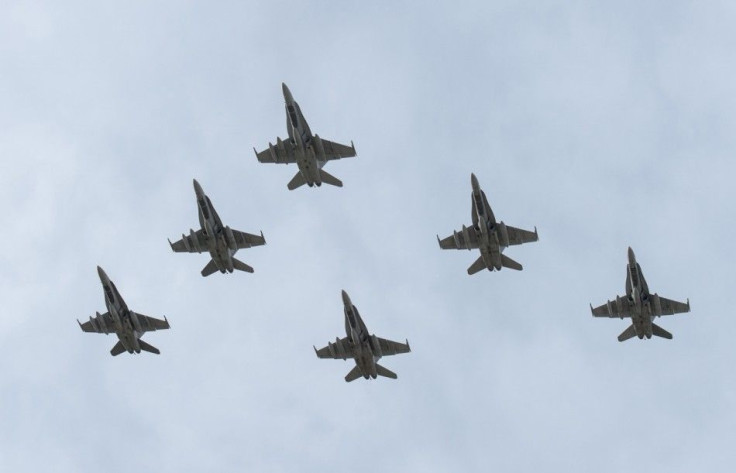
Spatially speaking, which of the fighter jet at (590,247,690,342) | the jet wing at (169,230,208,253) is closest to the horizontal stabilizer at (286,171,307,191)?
the jet wing at (169,230,208,253)

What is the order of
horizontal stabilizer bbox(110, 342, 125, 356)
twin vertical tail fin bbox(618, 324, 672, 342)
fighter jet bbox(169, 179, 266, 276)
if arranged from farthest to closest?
1. horizontal stabilizer bbox(110, 342, 125, 356)
2. twin vertical tail fin bbox(618, 324, 672, 342)
3. fighter jet bbox(169, 179, 266, 276)

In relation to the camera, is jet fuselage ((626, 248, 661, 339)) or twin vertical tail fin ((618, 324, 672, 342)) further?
twin vertical tail fin ((618, 324, 672, 342))

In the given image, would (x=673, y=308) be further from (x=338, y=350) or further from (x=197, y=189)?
(x=197, y=189)

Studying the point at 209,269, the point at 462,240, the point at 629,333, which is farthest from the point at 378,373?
the point at 629,333

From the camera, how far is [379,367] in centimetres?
10638

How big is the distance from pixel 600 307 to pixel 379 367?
19224 millimetres

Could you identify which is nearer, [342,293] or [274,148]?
[342,293]

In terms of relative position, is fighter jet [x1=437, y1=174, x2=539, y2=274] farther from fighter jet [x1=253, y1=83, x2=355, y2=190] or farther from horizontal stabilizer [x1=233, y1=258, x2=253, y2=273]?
horizontal stabilizer [x1=233, y1=258, x2=253, y2=273]

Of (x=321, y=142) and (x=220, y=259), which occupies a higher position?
(x=321, y=142)

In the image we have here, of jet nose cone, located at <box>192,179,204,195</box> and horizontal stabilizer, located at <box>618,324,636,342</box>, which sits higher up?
jet nose cone, located at <box>192,179,204,195</box>

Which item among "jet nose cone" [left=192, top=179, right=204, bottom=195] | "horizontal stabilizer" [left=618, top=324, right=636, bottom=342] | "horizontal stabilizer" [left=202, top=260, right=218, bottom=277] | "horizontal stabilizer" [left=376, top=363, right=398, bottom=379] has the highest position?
"jet nose cone" [left=192, top=179, right=204, bottom=195]

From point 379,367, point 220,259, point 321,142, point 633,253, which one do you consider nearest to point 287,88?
point 321,142

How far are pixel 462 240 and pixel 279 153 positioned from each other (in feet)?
56.5

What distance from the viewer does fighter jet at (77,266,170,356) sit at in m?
105
